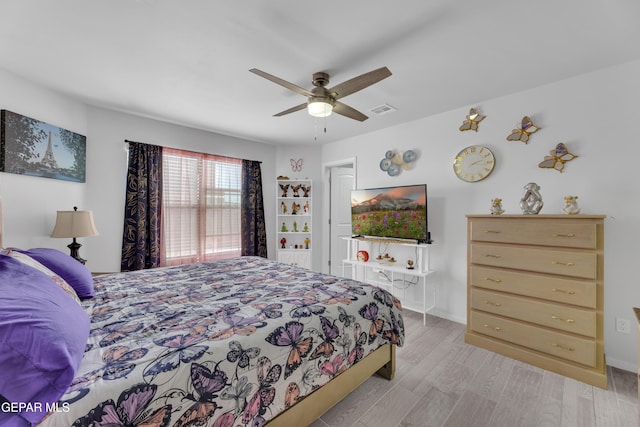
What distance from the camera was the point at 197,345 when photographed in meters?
1.18

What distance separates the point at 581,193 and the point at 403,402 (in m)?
2.39

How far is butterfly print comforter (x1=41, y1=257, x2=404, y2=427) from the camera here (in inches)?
37.8

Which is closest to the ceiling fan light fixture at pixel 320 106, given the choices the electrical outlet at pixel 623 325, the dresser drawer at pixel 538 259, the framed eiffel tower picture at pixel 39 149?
the dresser drawer at pixel 538 259

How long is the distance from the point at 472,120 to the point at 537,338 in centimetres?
225

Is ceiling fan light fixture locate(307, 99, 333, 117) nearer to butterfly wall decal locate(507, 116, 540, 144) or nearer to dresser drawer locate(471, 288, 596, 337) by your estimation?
butterfly wall decal locate(507, 116, 540, 144)

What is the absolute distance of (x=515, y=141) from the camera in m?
2.76

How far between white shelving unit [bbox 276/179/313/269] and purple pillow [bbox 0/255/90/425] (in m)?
3.72

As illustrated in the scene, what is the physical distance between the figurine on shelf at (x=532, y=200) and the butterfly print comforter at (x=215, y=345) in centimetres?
148

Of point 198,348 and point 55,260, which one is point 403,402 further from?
point 55,260

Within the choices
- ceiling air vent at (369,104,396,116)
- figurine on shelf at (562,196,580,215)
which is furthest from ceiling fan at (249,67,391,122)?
figurine on shelf at (562,196,580,215)

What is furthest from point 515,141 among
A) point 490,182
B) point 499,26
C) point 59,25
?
point 59,25

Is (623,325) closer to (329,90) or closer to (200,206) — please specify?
(329,90)

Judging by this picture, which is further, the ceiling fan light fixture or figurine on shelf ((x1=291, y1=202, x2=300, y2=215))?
figurine on shelf ((x1=291, y1=202, x2=300, y2=215))

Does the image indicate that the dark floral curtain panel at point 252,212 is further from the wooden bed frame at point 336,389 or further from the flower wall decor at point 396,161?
the wooden bed frame at point 336,389
